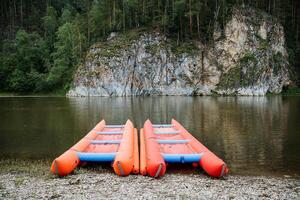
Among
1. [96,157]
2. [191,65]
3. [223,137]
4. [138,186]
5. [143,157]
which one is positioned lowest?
[138,186]

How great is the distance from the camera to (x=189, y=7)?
67562 millimetres

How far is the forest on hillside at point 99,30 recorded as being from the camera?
2741 inches

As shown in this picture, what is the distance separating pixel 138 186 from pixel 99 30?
67126mm

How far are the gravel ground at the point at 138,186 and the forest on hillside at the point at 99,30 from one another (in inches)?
2343

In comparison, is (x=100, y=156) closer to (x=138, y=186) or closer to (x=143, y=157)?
(x=143, y=157)

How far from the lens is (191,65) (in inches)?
2625

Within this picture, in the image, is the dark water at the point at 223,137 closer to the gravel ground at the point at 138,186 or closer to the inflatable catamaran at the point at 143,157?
the inflatable catamaran at the point at 143,157

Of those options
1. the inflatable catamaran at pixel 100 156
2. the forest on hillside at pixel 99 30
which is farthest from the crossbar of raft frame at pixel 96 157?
the forest on hillside at pixel 99 30

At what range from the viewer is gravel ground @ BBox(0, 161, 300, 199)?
9.12 metres

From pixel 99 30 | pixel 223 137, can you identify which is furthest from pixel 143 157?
pixel 99 30

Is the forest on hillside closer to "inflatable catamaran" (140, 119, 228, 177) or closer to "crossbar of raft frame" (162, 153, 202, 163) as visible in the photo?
"inflatable catamaran" (140, 119, 228, 177)

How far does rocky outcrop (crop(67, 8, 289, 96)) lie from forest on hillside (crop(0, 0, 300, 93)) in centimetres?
334

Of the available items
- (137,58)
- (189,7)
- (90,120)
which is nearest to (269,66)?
(189,7)

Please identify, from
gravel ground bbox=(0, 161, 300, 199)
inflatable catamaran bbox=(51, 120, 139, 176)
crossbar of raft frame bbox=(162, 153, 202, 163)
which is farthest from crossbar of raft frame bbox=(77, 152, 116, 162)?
crossbar of raft frame bbox=(162, 153, 202, 163)
